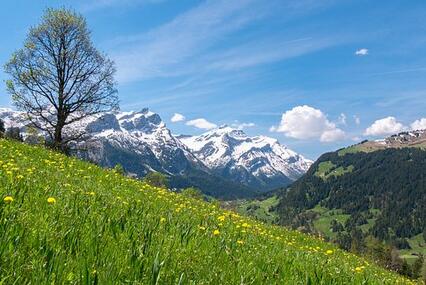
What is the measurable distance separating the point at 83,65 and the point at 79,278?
48101 millimetres

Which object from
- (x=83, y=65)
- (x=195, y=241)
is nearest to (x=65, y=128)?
(x=83, y=65)

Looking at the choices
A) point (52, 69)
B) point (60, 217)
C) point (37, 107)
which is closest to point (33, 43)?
point (52, 69)

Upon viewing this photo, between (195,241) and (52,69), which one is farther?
(52,69)

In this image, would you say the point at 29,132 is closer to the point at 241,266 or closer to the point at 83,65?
the point at 83,65

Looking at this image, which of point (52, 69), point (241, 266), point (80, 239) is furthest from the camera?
point (52, 69)

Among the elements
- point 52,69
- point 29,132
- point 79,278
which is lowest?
point 79,278

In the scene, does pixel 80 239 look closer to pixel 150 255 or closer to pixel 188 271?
pixel 150 255

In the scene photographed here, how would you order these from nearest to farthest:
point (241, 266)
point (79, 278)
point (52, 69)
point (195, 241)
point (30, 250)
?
point (79, 278) < point (30, 250) < point (241, 266) < point (195, 241) < point (52, 69)

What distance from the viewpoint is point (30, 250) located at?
3281mm

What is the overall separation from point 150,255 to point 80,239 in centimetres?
63

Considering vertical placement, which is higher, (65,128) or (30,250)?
(65,128)

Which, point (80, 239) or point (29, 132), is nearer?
point (80, 239)

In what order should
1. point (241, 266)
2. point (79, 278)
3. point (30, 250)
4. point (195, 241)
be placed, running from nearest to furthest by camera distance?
point (79, 278), point (30, 250), point (241, 266), point (195, 241)

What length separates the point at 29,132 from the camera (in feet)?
156
